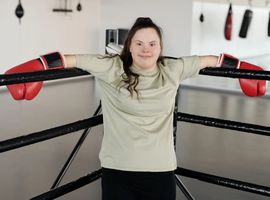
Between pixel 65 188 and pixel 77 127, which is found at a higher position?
pixel 77 127

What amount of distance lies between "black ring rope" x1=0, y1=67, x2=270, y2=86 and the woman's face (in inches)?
8.7

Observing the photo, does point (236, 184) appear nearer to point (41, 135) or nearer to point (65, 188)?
point (65, 188)

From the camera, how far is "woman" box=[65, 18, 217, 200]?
5.27ft

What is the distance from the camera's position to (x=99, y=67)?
165 centimetres

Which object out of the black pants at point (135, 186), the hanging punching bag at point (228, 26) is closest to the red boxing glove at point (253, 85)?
the black pants at point (135, 186)

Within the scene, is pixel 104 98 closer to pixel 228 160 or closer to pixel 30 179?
pixel 30 179

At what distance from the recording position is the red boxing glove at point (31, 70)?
1.51 m

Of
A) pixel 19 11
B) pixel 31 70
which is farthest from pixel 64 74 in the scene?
pixel 19 11

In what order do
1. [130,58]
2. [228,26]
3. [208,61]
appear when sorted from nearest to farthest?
[130,58], [208,61], [228,26]

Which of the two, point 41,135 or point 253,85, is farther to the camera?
point 253,85

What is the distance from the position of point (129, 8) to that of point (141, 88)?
6563mm

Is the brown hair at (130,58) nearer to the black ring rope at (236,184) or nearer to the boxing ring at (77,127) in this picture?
the boxing ring at (77,127)

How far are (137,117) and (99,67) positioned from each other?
0.24 metres

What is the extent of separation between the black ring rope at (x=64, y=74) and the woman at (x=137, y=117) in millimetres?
49
